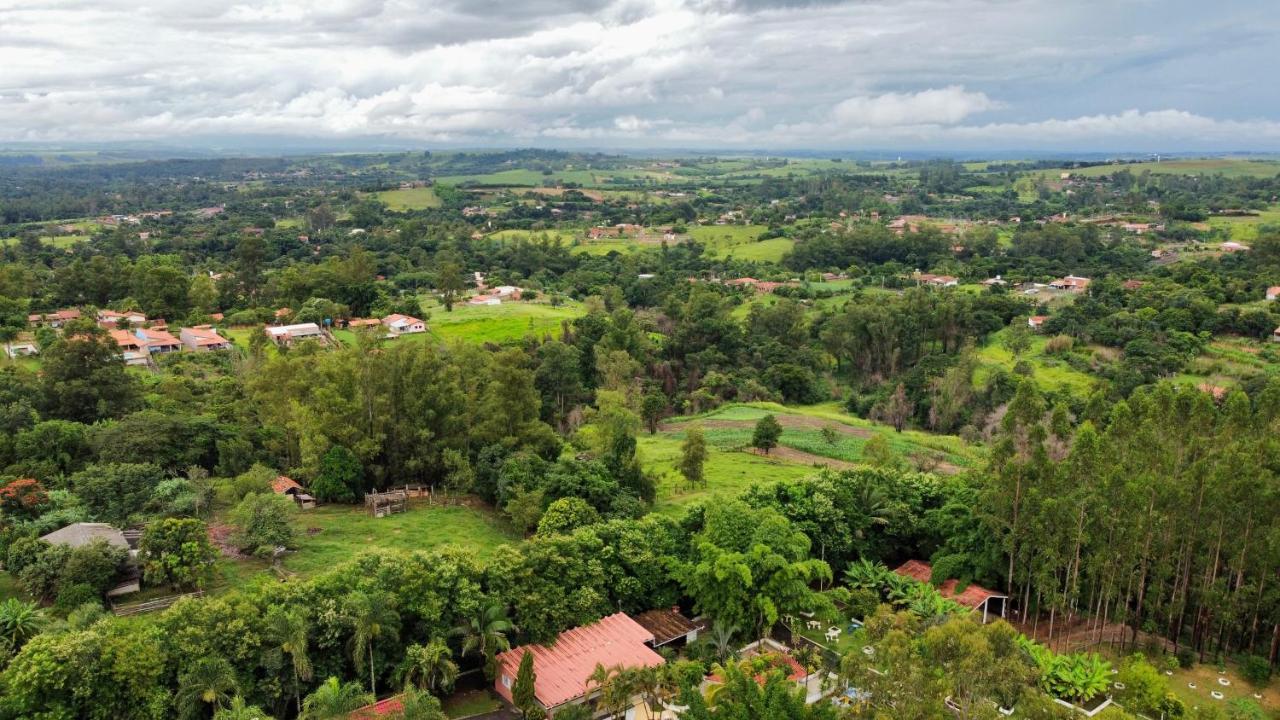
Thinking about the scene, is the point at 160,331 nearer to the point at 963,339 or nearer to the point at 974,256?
the point at 963,339

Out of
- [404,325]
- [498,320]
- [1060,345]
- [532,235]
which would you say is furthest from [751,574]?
[532,235]

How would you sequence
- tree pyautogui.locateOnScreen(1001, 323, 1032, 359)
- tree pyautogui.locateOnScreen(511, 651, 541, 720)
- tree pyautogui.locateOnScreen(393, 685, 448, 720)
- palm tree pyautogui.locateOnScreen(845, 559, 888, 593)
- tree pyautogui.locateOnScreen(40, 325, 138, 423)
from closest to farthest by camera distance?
1. tree pyautogui.locateOnScreen(393, 685, 448, 720)
2. tree pyautogui.locateOnScreen(511, 651, 541, 720)
3. palm tree pyautogui.locateOnScreen(845, 559, 888, 593)
4. tree pyautogui.locateOnScreen(40, 325, 138, 423)
5. tree pyautogui.locateOnScreen(1001, 323, 1032, 359)

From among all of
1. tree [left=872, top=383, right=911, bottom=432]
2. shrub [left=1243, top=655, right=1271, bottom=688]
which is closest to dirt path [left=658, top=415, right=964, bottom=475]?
tree [left=872, top=383, right=911, bottom=432]

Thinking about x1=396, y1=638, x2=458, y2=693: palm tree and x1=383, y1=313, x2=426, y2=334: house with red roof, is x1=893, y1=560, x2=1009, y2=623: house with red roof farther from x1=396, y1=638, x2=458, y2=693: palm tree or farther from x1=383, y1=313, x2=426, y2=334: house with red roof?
x1=383, y1=313, x2=426, y2=334: house with red roof

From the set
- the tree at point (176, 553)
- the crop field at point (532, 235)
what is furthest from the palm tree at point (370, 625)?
the crop field at point (532, 235)

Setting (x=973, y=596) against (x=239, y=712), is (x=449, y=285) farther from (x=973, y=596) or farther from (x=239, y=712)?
(x=239, y=712)

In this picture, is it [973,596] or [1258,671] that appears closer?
[1258,671]

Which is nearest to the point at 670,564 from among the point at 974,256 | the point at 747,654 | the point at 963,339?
the point at 747,654
